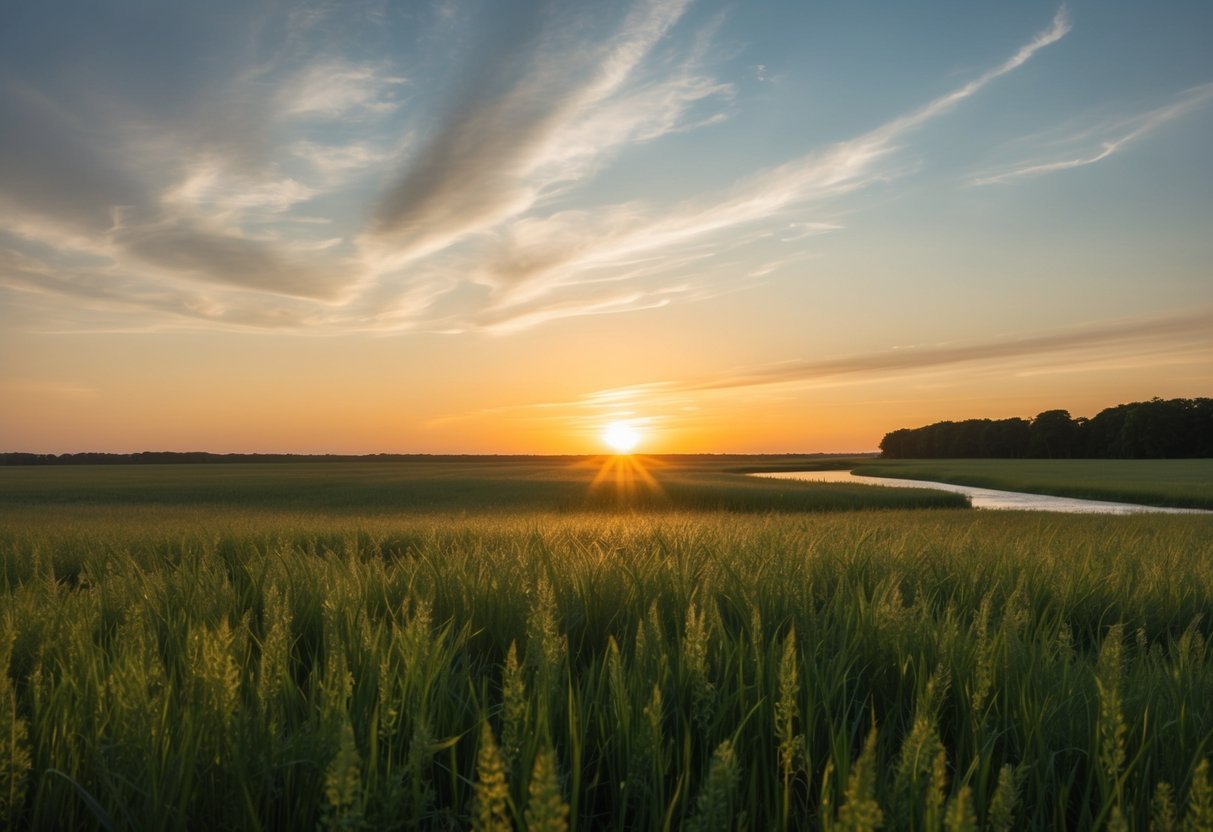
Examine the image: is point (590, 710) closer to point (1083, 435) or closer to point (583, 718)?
point (583, 718)

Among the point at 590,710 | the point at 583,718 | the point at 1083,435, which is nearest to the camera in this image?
the point at 583,718

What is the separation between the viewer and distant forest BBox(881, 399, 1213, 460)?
113m

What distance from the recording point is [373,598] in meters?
4.15

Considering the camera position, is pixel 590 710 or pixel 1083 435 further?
pixel 1083 435

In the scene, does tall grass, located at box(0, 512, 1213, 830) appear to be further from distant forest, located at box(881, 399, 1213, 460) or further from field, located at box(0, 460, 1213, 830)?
distant forest, located at box(881, 399, 1213, 460)

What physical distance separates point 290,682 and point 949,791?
2198mm

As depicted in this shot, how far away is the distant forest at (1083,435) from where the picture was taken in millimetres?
112625

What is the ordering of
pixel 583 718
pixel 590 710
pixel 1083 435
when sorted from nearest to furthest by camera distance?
pixel 583 718, pixel 590 710, pixel 1083 435

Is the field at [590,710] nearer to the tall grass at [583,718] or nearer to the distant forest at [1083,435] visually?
the tall grass at [583,718]

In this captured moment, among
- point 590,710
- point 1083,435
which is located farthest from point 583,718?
point 1083,435

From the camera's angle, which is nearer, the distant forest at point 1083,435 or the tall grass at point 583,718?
the tall grass at point 583,718

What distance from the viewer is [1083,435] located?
12975cm

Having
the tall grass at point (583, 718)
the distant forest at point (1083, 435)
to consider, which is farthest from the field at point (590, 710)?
the distant forest at point (1083, 435)

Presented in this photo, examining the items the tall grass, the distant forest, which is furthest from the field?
the distant forest
